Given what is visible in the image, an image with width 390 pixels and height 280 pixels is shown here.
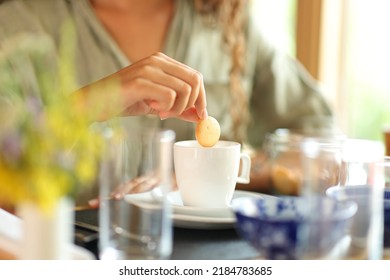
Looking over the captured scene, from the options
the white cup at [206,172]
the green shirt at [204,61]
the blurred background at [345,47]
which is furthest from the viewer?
the blurred background at [345,47]

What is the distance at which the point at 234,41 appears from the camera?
5.43ft

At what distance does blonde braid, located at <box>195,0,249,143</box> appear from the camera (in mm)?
→ 1638

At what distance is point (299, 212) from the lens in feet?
1.94

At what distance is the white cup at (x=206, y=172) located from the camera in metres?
0.77

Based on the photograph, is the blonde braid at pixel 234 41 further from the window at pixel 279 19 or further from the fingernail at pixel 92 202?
the fingernail at pixel 92 202

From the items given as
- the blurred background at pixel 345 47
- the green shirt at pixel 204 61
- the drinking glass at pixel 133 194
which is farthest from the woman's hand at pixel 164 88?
the blurred background at pixel 345 47

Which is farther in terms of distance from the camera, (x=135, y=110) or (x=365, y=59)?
(x=365, y=59)

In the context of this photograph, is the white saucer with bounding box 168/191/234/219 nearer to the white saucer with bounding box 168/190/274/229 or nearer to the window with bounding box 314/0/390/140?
the white saucer with bounding box 168/190/274/229

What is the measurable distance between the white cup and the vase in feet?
0.96

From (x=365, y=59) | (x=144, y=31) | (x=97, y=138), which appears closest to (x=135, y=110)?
(x=97, y=138)

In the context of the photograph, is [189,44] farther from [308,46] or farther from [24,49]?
[24,49]

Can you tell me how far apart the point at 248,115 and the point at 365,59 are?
67cm

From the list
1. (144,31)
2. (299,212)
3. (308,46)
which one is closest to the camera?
(299,212)

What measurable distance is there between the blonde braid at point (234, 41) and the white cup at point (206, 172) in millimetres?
833
